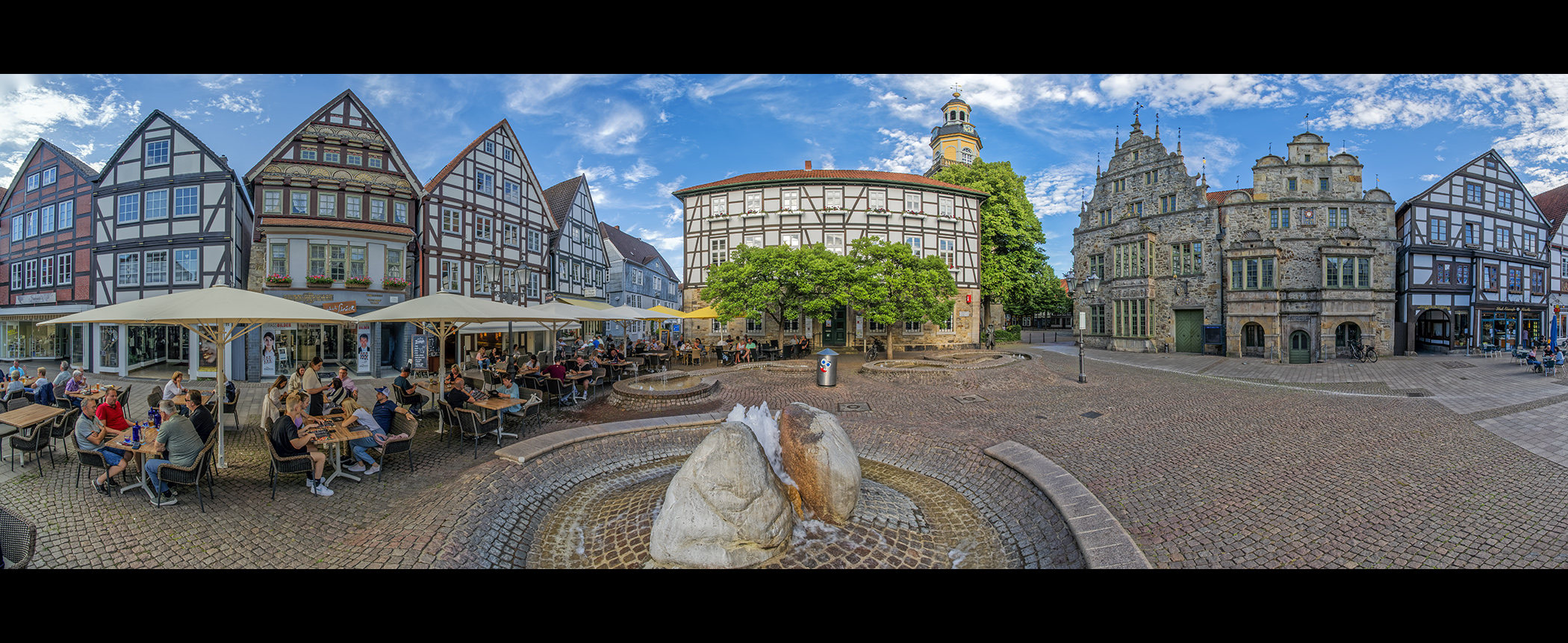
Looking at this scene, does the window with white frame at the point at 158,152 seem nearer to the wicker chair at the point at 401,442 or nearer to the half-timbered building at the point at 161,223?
the half-timbered building at the point at 161,223

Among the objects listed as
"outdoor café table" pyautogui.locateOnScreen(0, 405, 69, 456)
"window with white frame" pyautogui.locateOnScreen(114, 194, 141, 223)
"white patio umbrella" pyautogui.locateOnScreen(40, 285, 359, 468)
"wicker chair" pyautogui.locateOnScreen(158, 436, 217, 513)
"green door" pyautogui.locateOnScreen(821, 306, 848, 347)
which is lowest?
"wicker chair" pyautogui.locateOnScreen(158, 436, 217, 513)

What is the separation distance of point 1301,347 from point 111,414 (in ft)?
125

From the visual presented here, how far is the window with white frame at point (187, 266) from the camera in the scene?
1820 centimetres

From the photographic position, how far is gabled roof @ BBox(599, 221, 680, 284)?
139ft

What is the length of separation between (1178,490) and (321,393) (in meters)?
12.9

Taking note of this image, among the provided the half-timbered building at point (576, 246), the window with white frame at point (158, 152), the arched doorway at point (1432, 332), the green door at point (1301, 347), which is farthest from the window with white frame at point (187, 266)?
the arched doorway at point (1432, 332)

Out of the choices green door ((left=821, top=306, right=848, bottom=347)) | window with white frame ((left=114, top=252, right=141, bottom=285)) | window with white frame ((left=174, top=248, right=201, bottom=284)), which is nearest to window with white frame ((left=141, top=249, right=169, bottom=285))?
window with white frame ((left=114, top=252, right=141, bottom=285))

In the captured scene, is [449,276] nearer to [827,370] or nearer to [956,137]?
[827,370]

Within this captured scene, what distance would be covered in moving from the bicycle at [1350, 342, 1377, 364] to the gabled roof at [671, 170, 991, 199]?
1812cm

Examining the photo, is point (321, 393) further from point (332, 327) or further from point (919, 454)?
point (332, 327)

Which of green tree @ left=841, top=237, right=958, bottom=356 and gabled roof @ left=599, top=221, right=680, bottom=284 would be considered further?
gabled roof @ left=599, top=221, right=680, bottom=284

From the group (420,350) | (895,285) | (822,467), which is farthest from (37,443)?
(895,285)

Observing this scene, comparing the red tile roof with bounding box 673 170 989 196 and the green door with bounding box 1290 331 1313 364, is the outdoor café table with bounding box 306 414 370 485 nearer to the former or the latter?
the red tile roof with bounding box 673 170 989 196

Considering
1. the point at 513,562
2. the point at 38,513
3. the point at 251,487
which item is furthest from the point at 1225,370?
the point at 38,513
